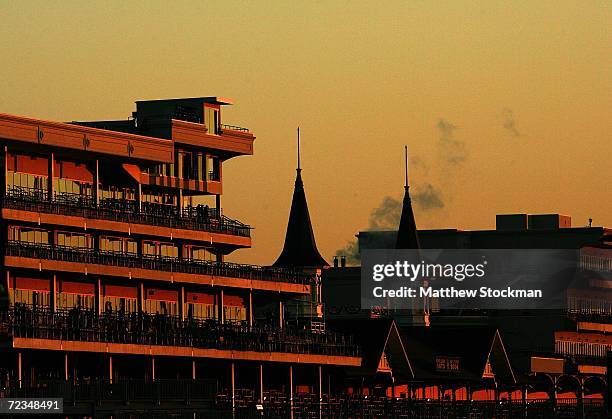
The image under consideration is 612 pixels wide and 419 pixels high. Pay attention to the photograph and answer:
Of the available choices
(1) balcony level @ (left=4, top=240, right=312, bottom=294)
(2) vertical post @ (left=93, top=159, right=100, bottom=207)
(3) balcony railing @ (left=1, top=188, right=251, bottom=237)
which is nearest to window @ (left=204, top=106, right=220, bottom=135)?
(3) balcony railing @ (left=1, top=188, right=251, bottom=237)

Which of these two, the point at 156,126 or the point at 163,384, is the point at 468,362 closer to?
the point at 156,126

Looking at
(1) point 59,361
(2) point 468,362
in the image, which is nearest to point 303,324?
(2) point 468,362

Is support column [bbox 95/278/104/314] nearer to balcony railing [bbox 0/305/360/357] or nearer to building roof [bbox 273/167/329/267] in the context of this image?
balcony railing [bbox 0/305/360/357]

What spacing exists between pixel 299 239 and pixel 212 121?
2815 cm

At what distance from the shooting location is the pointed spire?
18038 centimetres

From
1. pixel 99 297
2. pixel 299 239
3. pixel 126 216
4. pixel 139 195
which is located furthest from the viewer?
pixel 299 239

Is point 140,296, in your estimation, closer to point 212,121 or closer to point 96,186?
point 96,186

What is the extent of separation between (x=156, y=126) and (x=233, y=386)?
18480 mm

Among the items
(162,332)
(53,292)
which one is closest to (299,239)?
(162,332)

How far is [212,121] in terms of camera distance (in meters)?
156

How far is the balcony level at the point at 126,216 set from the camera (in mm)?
134375

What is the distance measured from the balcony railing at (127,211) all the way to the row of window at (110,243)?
1.86 metres

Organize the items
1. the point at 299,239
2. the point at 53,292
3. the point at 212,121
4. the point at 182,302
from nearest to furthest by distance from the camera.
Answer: the point at 53,292
the point at 182,302
the point at 212,121
the point at 299,239

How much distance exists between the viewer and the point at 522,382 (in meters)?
189
